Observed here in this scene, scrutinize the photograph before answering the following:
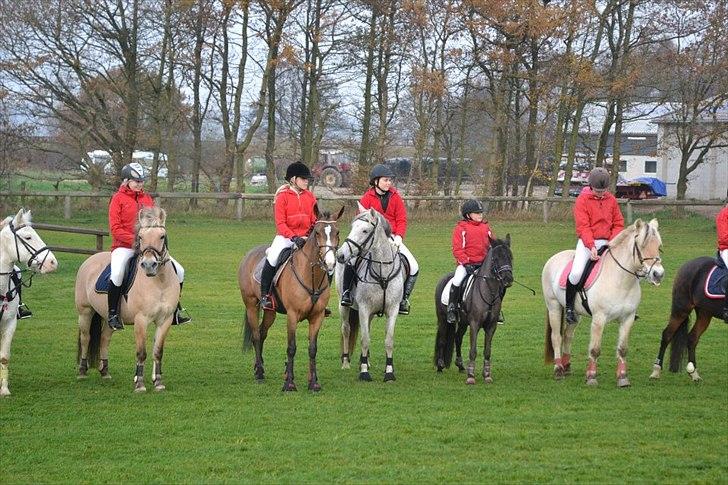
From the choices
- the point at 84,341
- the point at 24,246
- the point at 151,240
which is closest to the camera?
the point at 151,240

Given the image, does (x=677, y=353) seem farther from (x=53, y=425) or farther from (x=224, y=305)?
(x=224, y=305)

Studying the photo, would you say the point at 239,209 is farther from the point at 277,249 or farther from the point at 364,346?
the point at 277,249

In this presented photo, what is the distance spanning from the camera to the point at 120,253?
11555 mm

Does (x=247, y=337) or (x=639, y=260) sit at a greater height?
(x=639, y=260)

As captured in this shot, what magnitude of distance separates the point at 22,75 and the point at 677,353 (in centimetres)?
3101

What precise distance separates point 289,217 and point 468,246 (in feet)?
7.58

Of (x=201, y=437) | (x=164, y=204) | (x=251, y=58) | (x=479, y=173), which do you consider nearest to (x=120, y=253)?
(x=201, y=437)

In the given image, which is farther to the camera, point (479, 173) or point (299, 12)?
point (479, 173)

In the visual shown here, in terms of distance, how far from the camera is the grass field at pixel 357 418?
8047mm

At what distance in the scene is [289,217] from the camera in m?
12.0

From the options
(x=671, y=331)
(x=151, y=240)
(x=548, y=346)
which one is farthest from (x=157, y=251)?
(x=671, y=331)

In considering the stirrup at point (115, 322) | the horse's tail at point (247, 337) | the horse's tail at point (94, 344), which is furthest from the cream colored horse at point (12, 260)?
the horse's tail at point (247, 337)

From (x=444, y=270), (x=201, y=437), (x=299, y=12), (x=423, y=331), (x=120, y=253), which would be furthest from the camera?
(x=299, y=12)

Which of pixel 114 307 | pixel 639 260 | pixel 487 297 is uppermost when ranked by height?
pixel 639 260
